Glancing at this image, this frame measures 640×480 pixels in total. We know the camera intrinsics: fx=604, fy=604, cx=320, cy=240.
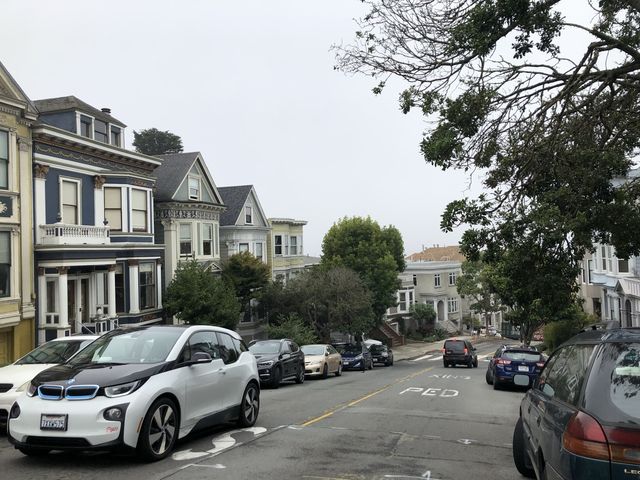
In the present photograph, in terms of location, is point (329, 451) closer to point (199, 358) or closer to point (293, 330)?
point (199, 358)

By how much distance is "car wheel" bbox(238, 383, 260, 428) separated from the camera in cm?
916

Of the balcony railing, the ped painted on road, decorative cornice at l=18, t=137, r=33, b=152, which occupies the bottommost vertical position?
the ped painted on road

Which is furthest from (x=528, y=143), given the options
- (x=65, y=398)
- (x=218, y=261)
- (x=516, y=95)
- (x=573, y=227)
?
(x=218, y=261)

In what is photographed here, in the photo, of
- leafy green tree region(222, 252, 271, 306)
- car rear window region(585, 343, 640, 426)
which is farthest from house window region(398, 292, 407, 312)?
car rear window region(585, 343, 640, 426)

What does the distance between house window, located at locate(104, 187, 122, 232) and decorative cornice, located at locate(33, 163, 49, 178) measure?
4.10 m

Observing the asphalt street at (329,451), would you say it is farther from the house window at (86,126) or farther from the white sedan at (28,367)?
the house window at (86,126)

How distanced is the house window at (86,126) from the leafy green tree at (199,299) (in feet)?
25.3

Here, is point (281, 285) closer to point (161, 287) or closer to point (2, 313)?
point (161, 287)

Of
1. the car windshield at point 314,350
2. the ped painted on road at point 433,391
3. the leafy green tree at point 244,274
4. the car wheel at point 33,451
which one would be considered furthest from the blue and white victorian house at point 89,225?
the car wheel at point 33,451

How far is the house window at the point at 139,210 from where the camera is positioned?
28.0 metres

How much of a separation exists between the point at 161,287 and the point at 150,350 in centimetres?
Answer: 2364

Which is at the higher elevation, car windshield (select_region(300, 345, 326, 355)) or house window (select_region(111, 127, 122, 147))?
house window (select_region(111, 127, 122, 147))

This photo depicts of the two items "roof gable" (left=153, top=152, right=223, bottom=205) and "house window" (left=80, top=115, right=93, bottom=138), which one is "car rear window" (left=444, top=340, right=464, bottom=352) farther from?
"house window" (left=80, top=115, right=93, bottom=138)

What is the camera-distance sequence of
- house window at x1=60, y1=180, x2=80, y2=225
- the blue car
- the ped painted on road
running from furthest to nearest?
Answer: house window at x1=60, y1=180, x2=80, y2=225 < the blue car < the ped painted on road
